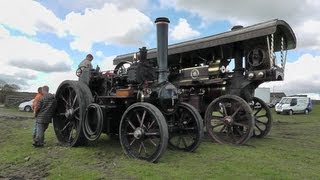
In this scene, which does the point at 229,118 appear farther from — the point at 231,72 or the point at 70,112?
the point at 70,112

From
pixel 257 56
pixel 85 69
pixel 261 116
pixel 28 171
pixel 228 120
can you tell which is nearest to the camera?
pixel 28 171

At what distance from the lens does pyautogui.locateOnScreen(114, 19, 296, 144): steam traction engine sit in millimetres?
12109

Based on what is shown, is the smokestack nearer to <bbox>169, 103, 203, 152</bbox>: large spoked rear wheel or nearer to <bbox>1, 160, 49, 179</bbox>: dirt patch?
<bbox>169, 103, 203, 152</bbox>: large spoked rear wheel

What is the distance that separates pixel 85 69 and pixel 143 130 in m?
3.30

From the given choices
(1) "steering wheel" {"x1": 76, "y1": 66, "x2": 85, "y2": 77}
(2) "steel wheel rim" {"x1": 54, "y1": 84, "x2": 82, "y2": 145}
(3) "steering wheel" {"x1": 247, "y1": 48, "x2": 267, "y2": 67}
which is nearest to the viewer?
(2) "steel wheel rim" {"x1": 54, "y1": 84, "x2": 82, "y2": 145}

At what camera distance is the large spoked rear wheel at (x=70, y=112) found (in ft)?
34.7

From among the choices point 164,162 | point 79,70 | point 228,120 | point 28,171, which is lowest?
point 28,171

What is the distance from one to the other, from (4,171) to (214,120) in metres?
7.04

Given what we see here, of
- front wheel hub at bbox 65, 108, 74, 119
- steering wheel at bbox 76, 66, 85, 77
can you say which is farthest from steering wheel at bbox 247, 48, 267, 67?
front wheel hub at bbox 65, 108, 74, 119

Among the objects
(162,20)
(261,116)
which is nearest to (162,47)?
(162,20)

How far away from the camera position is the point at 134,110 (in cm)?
925

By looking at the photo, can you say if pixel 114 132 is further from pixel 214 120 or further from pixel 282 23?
pixel 282 23

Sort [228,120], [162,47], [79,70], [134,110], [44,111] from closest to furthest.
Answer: [134,110] → [162,47] → [44,111] → [79,70] → [228,120]

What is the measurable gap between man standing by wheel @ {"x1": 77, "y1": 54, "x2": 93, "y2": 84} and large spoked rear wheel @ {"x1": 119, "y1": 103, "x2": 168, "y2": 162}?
8.40 ft
